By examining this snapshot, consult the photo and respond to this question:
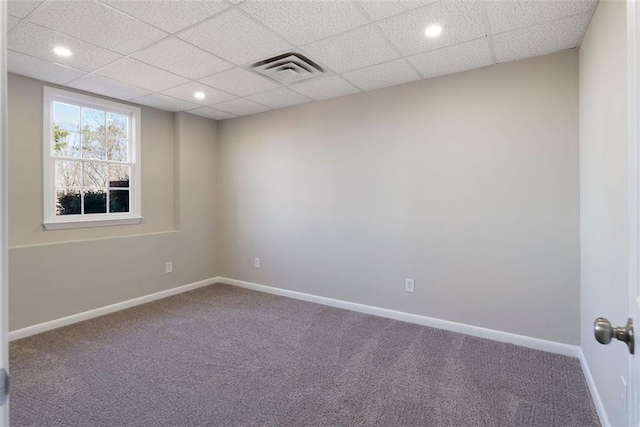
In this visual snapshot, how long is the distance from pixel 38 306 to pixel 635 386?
13.5 feet

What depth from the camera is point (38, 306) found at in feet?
10.1

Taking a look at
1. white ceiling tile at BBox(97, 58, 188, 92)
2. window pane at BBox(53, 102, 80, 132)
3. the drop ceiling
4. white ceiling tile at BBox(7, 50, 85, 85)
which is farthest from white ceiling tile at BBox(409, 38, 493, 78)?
window pane at BBox(53, 102, 80, 132)

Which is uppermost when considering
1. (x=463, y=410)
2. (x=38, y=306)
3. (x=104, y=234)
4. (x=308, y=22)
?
(x=308, y=22)

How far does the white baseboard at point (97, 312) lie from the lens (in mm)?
2979

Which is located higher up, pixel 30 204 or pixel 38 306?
pixel 30 204

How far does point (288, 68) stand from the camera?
2881mm

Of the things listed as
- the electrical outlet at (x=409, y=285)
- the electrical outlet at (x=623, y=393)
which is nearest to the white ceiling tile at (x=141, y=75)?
the electrical outlet at (x=409, y=285)

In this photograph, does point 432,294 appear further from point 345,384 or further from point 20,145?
point 20,145

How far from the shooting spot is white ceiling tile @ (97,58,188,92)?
280 centimetres

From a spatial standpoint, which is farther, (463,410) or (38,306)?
(38,306)

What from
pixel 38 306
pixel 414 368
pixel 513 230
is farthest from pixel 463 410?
pixel 38 306

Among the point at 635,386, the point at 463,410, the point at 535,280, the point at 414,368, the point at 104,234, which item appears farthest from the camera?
the point at 104,234

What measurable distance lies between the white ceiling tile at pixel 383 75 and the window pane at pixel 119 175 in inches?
110

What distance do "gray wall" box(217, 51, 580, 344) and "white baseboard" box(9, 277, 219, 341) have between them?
1.06 meters
